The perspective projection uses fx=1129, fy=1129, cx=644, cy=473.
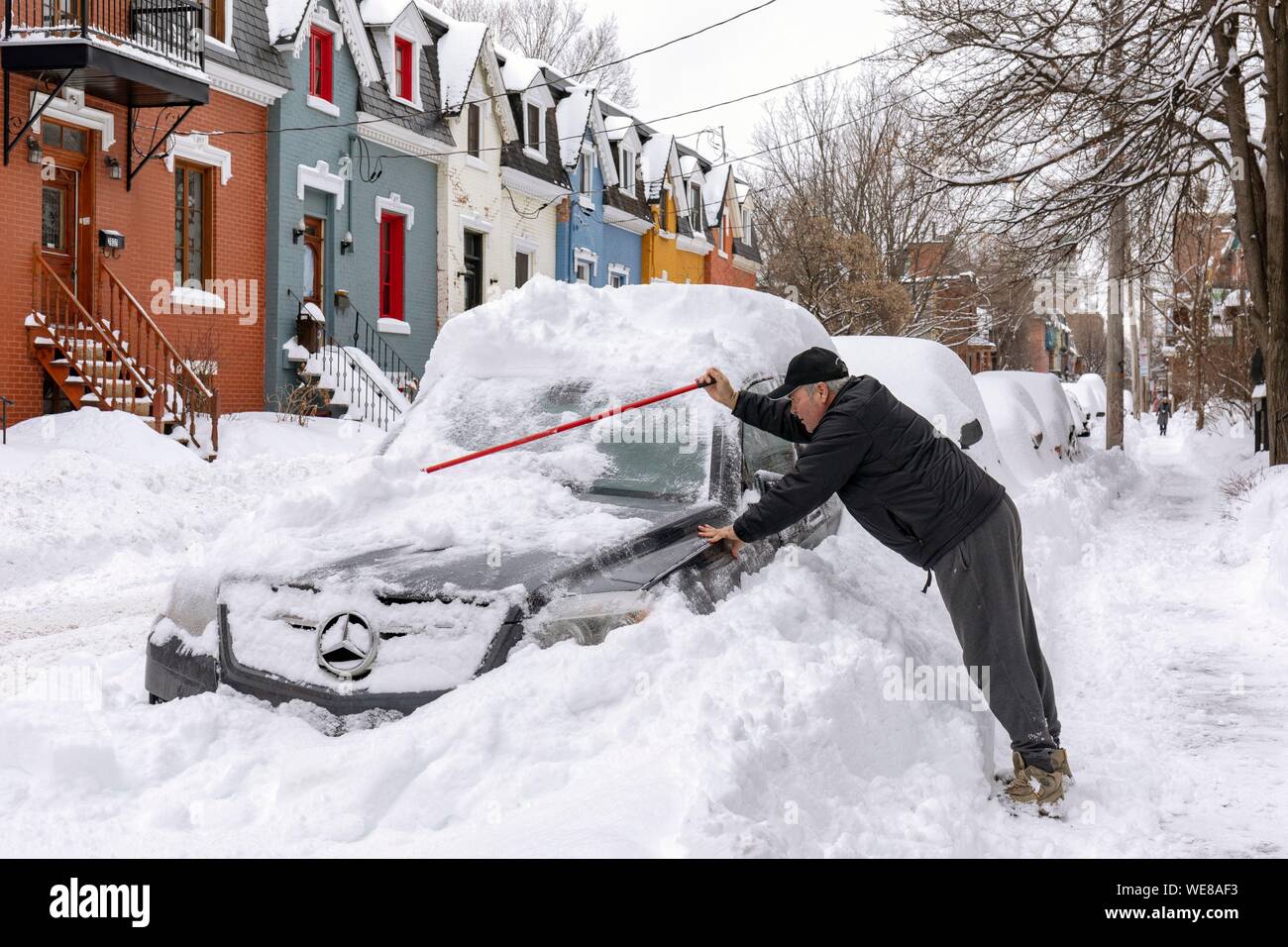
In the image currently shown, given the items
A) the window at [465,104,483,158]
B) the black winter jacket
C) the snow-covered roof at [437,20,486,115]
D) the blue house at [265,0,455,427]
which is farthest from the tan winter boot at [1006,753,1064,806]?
the window at [465,104,483,158]

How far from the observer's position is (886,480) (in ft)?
14.1

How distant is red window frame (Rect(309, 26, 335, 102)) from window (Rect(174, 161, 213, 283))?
3.06m

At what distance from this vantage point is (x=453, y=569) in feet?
12.6

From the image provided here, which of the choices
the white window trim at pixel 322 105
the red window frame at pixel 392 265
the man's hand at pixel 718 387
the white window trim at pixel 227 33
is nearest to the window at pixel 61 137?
the white window trim at pixel 227 33

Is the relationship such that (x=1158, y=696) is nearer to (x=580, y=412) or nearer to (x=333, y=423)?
(x=580, y=412)

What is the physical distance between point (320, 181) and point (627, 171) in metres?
13.3

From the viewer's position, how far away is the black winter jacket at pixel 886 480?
4.17 m

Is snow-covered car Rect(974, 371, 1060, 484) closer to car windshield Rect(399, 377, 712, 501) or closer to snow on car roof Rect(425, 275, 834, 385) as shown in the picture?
snow on car roof Rect(425, 275, 834, 385)

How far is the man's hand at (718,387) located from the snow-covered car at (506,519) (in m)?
0.27

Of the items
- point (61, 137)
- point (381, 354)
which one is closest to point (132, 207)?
point (61, 137)

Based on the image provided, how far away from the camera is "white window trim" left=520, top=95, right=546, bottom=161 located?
25484mm

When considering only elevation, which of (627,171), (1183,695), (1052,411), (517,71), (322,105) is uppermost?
(517,71)

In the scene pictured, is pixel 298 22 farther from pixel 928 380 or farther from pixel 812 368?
pixel 812 368

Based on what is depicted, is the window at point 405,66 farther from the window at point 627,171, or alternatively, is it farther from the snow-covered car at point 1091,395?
the snow-covered car at point 1091,395
